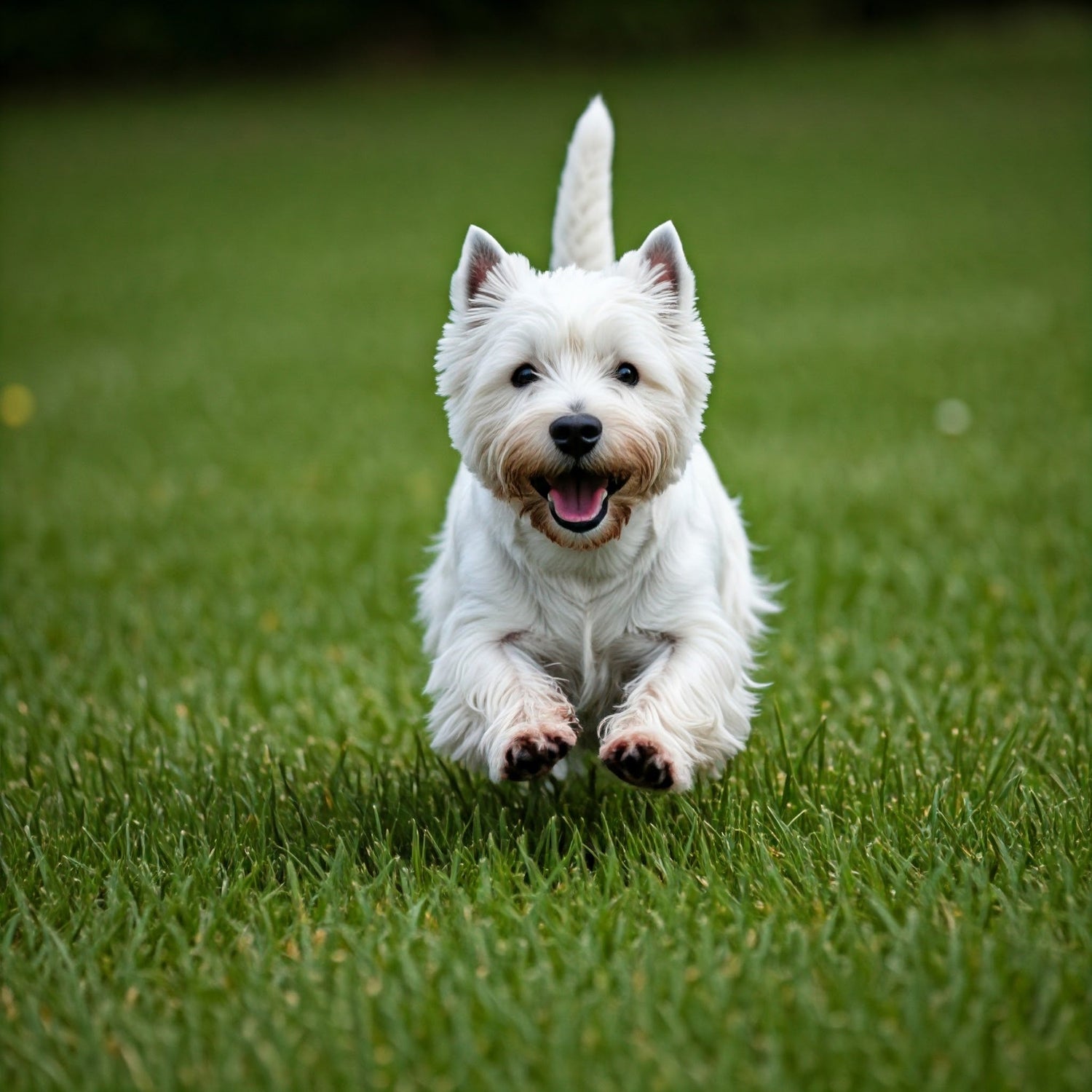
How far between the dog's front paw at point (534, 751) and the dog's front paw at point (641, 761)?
9 cm

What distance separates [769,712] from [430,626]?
1106 millimetres

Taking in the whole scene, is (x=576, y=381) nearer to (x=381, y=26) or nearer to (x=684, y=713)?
(x=684, y=713)

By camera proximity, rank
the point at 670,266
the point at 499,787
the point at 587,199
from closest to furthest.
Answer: the point at 670,266, the point at 499,787, the point at 587,199

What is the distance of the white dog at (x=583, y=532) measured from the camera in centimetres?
310

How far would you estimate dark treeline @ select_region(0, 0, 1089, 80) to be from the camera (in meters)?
38.1

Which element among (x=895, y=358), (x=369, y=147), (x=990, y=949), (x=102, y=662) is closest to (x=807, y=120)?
(x=369, y=147)

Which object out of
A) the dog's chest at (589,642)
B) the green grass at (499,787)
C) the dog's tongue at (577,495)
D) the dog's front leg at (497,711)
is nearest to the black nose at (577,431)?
the dog's tongue at (577,495)

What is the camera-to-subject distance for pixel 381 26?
41281 millimetres

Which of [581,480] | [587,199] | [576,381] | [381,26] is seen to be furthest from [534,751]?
[381,26]

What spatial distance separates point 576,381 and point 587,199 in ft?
3.42

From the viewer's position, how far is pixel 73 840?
340cm

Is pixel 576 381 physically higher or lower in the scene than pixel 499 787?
higher

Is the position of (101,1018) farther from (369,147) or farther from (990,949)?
(369,147)

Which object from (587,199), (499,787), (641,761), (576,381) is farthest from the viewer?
(587,199)
